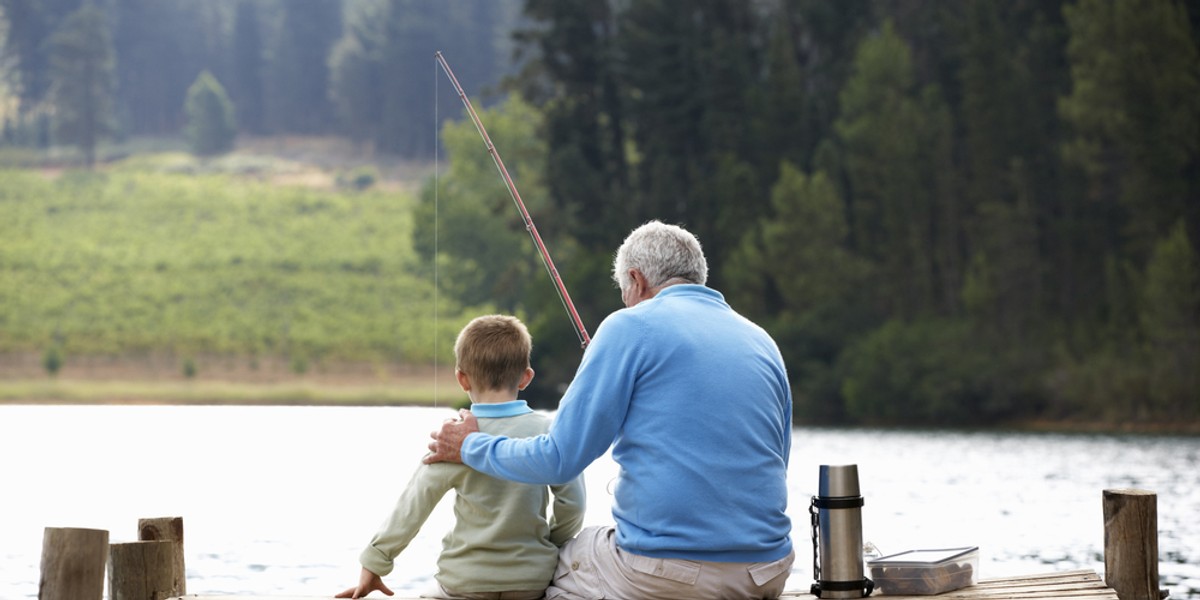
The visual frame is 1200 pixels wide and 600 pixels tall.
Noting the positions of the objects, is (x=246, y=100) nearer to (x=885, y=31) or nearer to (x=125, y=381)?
(x=125, y=381)

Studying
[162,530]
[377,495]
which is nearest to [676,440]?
[162,530]

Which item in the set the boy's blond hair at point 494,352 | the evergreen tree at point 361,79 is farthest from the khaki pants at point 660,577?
the evergreen tree at point 361,79

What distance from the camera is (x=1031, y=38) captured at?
163 ft

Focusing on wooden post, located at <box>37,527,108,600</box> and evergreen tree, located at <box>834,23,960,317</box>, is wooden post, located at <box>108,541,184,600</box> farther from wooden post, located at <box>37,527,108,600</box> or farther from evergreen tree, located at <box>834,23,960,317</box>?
evergreen tree, located at <box>834,23,960,317</box>

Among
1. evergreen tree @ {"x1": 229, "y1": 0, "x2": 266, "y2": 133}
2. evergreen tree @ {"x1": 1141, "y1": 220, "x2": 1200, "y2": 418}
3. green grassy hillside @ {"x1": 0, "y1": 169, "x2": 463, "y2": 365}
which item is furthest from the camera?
evergreen tree @ {"x1": 229, "y1": 0, "x2": 266, "y2": 133}

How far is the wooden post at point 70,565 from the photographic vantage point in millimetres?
5059

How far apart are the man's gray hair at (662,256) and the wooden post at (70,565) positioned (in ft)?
6.80

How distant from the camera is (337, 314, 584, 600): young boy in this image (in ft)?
14.9

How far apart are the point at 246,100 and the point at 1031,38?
5943 centimetres

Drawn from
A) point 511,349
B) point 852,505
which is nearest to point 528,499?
point 511,349

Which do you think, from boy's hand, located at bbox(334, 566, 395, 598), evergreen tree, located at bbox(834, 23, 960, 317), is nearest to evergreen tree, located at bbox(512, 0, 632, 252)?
evergreen tree, located at bbox(834, 23, 960, 317)

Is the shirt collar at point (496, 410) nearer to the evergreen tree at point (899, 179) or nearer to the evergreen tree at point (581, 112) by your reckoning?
the evergreen tree at point (899, 179)

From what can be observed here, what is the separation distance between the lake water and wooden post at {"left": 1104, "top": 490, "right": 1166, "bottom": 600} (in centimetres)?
211

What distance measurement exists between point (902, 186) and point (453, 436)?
46.1 meters
